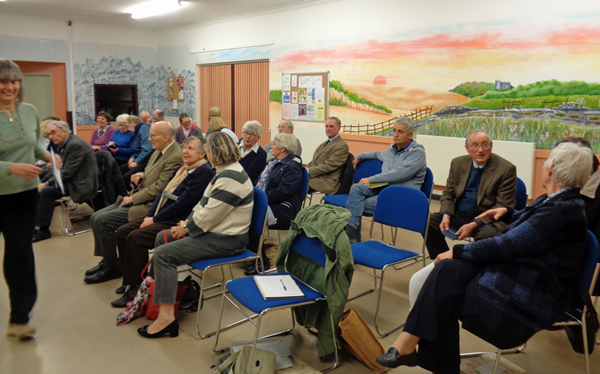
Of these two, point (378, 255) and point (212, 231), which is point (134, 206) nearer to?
point (212, 231)

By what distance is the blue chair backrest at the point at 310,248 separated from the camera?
8.46 feet

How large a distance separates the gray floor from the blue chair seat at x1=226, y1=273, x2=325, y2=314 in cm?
42

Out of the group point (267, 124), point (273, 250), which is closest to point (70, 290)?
point (273, 250)

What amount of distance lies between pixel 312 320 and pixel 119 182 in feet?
11.2

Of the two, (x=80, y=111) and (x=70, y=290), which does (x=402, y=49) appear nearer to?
(x=70, y=290)

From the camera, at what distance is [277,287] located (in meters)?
2.47

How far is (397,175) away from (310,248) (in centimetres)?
175

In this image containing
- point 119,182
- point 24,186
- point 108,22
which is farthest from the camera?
point 108,22

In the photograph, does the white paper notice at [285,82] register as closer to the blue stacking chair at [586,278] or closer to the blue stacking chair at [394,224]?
the blue stacking chair at [394,224]

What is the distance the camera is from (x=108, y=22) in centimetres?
1071

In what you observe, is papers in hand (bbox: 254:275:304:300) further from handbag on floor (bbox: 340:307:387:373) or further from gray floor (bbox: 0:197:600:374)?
gray floor (bbox: 0:197:600:374)

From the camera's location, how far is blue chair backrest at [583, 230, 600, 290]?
216 centimetres

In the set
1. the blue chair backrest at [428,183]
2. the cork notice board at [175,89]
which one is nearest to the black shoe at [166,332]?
the blue chair backrest at [428,183]

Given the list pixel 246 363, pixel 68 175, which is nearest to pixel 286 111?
pixel 68 175
